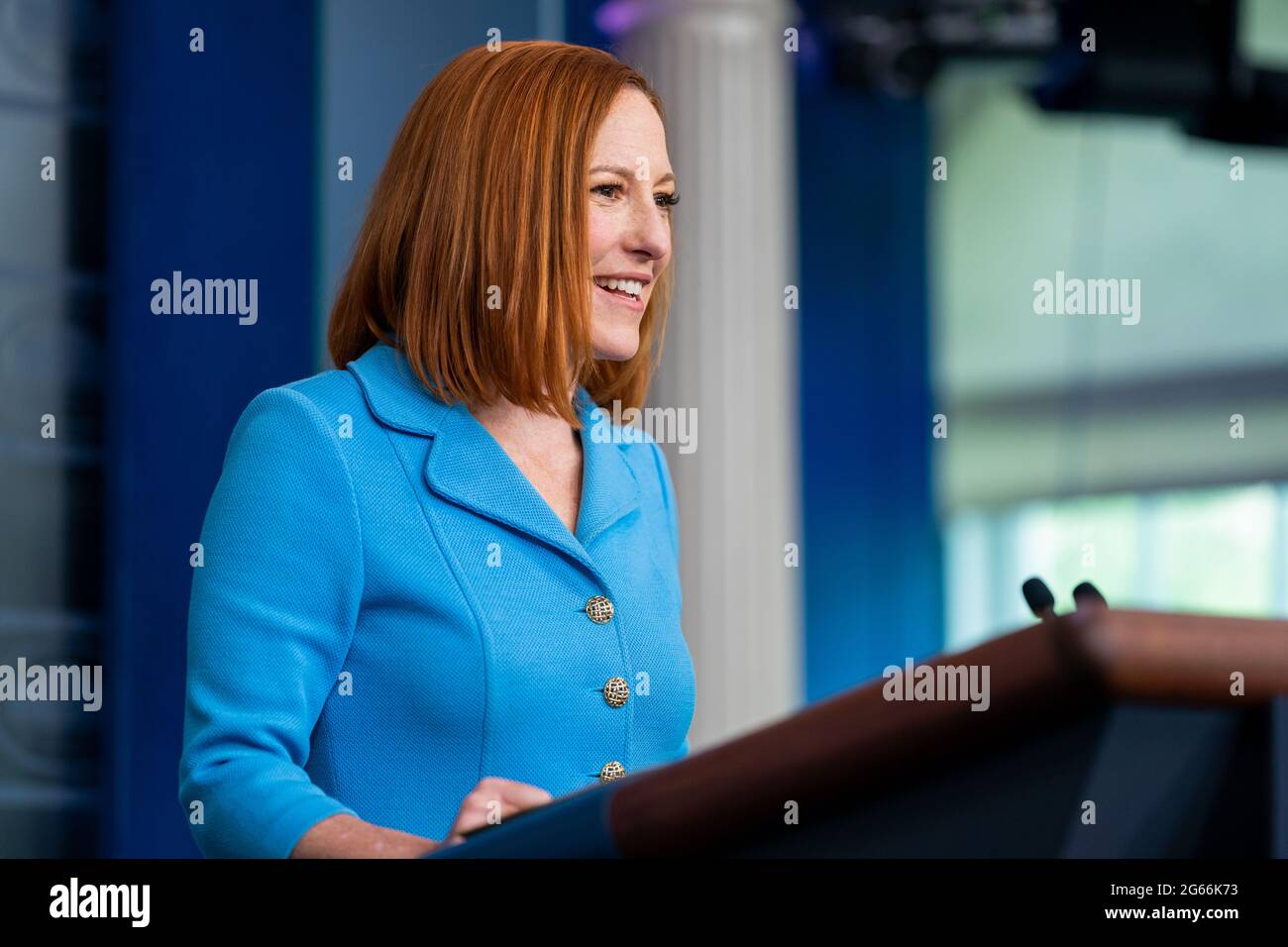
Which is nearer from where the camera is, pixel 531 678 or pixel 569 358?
pixel 531 678

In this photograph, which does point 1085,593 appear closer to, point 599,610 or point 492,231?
point 599,610

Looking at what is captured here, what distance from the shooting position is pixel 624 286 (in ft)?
4.16

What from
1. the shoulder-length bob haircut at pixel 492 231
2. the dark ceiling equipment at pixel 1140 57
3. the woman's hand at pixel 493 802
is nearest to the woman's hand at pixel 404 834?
the woman's hand at pixel 493 802

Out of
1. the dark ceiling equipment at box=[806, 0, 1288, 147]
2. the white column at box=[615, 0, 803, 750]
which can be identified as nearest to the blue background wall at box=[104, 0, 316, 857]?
the white column at box=[615, 0, 803, 750]

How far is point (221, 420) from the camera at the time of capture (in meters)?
1.98

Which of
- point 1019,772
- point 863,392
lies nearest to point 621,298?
point 1019,772

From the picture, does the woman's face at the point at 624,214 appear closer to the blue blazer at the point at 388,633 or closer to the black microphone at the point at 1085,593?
the blue blazer at the point at 388,633

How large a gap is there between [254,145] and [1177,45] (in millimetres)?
1956

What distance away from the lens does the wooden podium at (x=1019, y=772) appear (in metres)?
0.62

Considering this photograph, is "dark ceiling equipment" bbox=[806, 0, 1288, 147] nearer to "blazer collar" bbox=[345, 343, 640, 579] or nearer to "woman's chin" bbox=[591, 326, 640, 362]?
"woman's chin" bbox=[591, 326, 640, 362]

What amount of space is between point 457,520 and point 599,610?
0.39ft

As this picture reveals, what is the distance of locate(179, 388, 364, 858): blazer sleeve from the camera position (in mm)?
950
